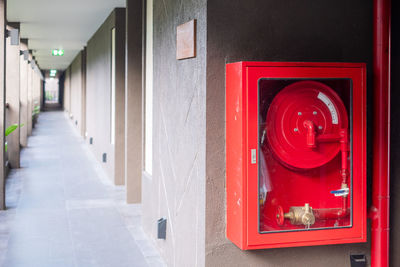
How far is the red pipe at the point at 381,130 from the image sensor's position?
2951 millimetres

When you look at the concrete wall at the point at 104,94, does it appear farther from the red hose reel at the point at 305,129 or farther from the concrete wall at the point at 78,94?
the red hose reel at the point at 305,129

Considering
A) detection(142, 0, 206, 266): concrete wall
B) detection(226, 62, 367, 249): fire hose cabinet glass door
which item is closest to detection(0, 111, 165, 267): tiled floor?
detection(142, 0, 206, 266): concrete wall

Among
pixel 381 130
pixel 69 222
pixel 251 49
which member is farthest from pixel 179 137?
pixel 69 222

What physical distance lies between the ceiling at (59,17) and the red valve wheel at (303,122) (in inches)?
198

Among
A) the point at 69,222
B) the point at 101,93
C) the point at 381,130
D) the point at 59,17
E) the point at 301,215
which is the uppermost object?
the point at 59,17

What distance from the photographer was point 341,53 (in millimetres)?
3061

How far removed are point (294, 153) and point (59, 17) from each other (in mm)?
7155

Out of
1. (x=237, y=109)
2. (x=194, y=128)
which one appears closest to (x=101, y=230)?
(x=194, y=128)

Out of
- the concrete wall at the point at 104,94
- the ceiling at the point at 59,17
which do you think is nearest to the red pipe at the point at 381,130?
the ceiling at the point at 59,17

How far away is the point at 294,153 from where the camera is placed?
2.76 meters

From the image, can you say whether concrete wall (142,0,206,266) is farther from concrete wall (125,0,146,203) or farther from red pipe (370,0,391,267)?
concrete wall (125,0,146,203)

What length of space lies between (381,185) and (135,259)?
215cm

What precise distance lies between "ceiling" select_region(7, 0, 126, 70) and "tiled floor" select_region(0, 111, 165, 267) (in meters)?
2.54

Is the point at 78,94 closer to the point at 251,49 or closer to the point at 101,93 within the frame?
the point at 101,93
